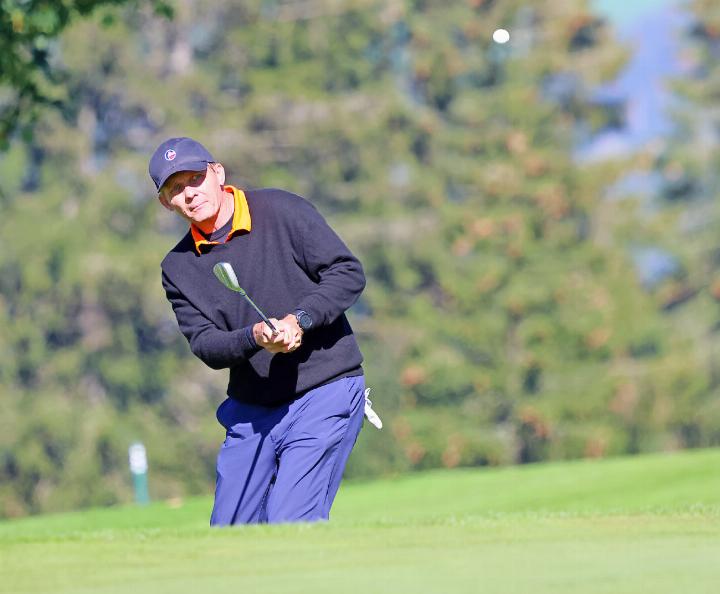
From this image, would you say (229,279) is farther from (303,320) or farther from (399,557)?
(399,557)

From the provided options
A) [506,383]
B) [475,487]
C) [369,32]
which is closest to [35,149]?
[369,32]

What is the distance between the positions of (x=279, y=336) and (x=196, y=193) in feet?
2.30

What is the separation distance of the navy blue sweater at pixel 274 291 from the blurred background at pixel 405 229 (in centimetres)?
2999

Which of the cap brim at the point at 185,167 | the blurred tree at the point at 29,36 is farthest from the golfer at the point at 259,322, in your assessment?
the blurred tree at the point at 29,36

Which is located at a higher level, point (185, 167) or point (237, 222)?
point (185, 167)

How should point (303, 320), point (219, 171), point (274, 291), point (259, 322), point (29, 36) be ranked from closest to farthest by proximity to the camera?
point (303, 320)
point (259, 322)
point (274, 291)
point (219, 171)
point (29, 36)

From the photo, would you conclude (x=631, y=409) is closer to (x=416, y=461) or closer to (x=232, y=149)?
(x=416, y=461)

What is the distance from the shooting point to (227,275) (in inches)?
229

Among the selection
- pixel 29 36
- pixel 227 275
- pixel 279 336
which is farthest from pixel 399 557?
pixel 29 36

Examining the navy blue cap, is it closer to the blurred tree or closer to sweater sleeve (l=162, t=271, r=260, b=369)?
sweater sleeve (l=162, t=271, r=260, b=369)

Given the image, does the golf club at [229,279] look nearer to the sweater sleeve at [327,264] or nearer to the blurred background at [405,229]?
the sweater sleeve at [327,264]

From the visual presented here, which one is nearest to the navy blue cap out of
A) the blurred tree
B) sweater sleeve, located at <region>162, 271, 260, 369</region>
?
sweater sleeve, located at <region>162, 271, 260, 369</region>

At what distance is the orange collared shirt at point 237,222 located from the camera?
627cm

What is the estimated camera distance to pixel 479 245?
4056 centimetres
